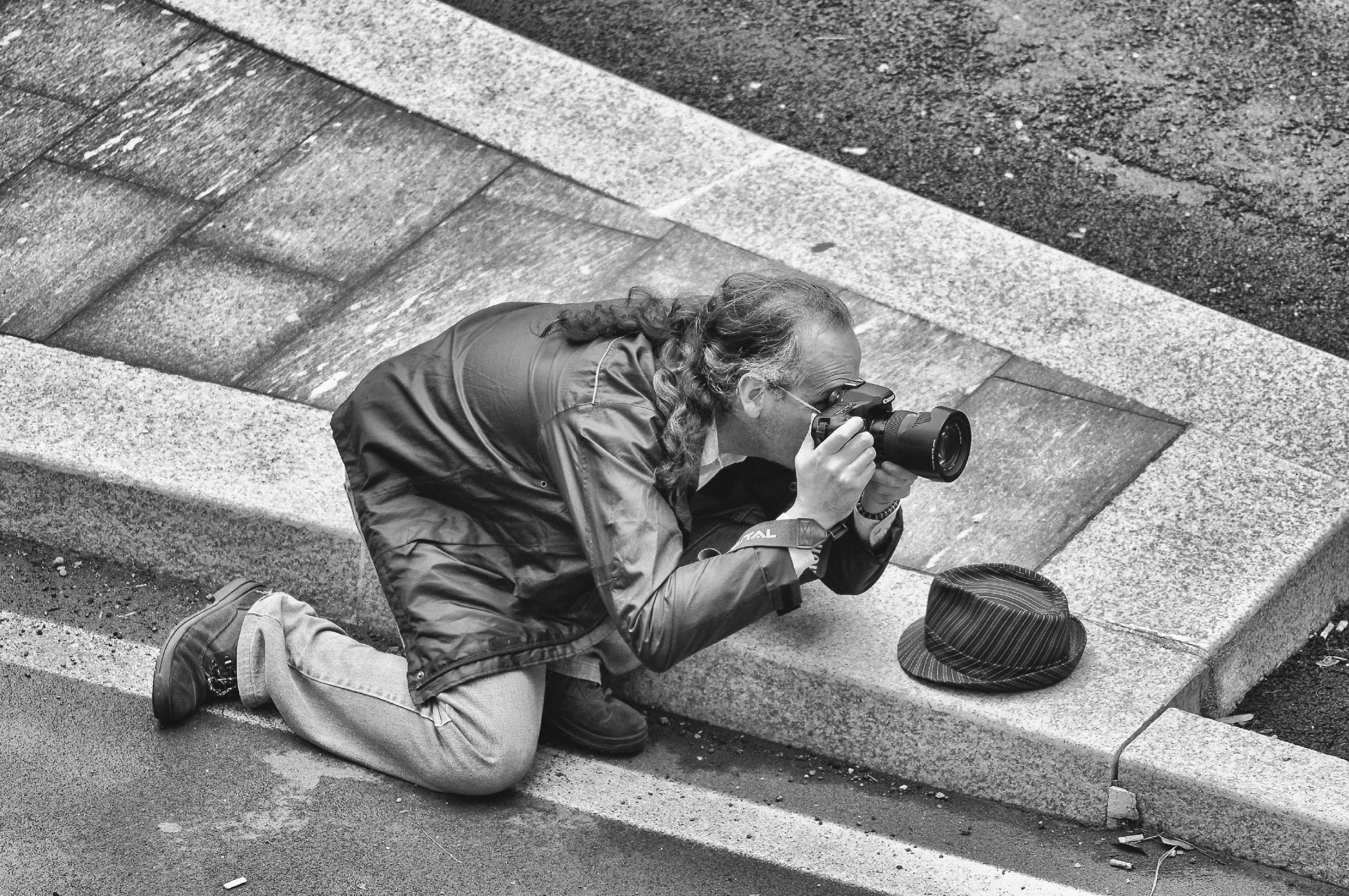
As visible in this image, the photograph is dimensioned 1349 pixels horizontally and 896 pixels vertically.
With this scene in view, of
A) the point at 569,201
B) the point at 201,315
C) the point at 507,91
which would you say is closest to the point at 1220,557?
the point at 569,201

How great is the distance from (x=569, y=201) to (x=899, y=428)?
2333 millimetres

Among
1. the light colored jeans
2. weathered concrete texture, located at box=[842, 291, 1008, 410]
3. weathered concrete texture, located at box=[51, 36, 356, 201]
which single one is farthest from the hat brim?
weathered concrete texture, located at box=[51, 36, 356, 201]

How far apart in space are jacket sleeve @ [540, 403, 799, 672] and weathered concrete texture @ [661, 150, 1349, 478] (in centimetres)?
173

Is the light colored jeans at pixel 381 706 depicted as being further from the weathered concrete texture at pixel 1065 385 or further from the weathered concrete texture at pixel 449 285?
the weathered concrete texture at pixel 1065 385

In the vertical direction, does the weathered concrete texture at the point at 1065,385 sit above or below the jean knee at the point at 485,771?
below

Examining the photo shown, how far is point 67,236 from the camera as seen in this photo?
4988mm

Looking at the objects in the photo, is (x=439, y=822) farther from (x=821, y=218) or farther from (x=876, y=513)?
(x=821, y=218)

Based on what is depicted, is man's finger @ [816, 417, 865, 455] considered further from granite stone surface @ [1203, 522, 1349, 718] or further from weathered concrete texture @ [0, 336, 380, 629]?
weathered concrete texture @ [0, 336, 380, 629]

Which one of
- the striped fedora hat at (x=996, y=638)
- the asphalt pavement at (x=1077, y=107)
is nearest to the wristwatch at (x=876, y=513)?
the striped fedora hat at (x=996, y=638)

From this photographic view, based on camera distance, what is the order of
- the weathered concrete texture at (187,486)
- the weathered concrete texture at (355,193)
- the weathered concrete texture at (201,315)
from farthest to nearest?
the weathered concrete texture at (355,193) → the weathered concrete texture at (201,315) → the weathered concrete texture at (187,486)

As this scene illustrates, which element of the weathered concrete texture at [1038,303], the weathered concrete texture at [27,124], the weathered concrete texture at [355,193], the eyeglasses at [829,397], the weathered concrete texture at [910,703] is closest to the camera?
the eyeglasses at [829,397]

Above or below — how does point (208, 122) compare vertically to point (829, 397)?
below

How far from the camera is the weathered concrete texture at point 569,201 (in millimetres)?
4996

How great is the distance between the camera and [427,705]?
322 cm
